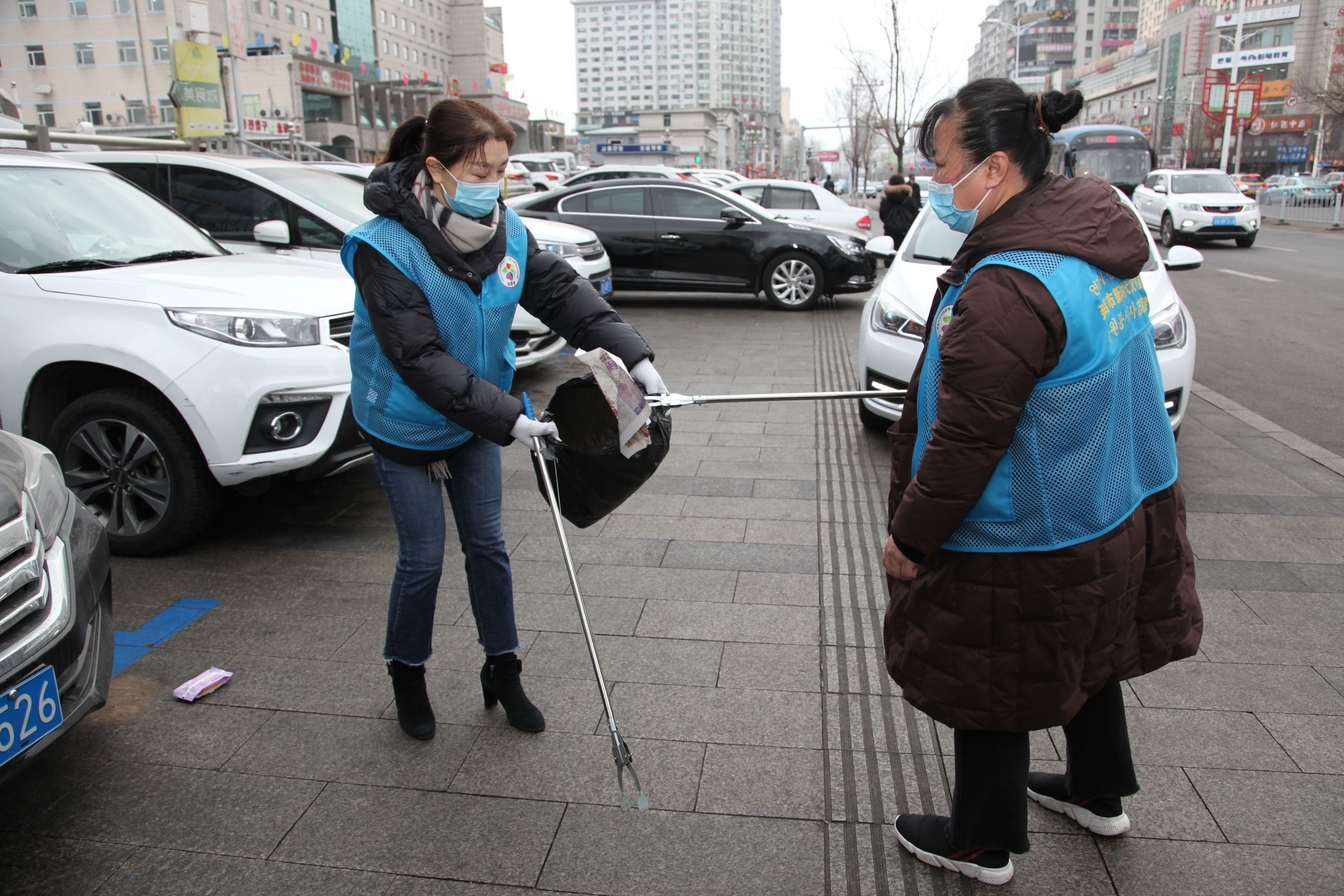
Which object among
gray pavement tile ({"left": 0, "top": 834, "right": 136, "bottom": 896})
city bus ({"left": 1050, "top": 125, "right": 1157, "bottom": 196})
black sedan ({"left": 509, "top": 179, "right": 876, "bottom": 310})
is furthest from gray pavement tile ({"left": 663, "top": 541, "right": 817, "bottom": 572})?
city bus ({"left": 1050, "top": 125, "right": 1157, "bottom": 196})

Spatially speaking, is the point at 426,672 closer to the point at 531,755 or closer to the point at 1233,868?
the point at 531,755

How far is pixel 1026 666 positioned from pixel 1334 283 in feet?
52.2

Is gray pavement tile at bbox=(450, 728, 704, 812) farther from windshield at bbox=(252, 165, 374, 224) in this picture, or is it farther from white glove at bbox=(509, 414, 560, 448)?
windshield at bbox=(252, 165, 374, 224)

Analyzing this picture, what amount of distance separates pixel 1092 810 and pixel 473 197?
225 cm

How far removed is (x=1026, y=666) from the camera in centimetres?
200

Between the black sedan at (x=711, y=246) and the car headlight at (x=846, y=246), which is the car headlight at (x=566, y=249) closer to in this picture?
the black sedan at (x=711, y=246)

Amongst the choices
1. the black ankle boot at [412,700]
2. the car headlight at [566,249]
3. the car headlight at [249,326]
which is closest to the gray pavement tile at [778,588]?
the black ankle boot at [412,700]

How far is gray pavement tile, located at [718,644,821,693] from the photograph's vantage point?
3271 mm

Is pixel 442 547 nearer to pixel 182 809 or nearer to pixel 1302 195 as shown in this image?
pixel 182 809

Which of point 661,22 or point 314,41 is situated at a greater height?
point 661,22

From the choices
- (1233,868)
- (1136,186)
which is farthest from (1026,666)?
(1136,186)

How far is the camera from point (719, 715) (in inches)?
121

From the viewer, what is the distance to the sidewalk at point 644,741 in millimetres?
2393

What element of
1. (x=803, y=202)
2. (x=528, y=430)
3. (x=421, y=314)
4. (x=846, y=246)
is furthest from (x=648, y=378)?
(x=803, y=202)
